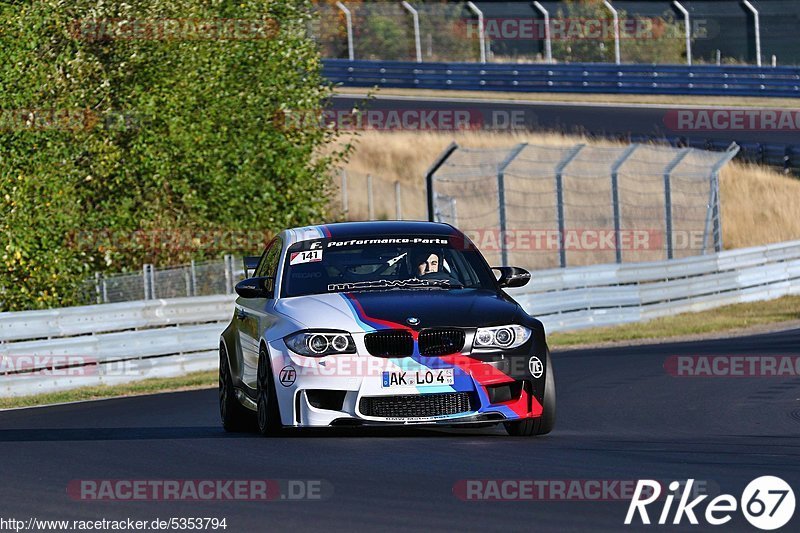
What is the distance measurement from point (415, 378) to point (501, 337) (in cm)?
65

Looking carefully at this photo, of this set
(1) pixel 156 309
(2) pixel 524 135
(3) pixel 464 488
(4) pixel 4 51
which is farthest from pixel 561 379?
(2) pixel 524 135

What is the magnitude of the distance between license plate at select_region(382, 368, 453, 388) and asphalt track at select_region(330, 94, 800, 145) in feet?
95.3

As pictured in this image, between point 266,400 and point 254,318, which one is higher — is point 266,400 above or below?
below

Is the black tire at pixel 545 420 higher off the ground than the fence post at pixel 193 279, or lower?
higher

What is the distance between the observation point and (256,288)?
11109 millimetres

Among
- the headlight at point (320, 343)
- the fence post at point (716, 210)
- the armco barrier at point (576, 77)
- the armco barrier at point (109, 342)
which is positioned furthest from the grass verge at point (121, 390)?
the armco barrier at point (576, 77)

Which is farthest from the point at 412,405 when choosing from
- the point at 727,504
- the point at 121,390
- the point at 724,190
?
the point at 724,190

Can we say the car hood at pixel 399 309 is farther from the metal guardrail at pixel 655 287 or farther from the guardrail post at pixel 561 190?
the guardrail post at pixel 561 190

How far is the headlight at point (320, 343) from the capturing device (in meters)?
9.85

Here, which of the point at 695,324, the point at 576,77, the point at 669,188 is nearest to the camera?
the point at 695,324

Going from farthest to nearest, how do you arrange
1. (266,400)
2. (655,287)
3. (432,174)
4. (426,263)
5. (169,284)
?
(655,287) → (432,174) → (169,284) → (426,263) → (266,400)

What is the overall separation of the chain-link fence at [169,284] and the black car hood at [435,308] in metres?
11.8

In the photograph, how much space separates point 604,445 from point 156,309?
437 inches

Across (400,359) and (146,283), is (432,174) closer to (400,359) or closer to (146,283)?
(146,283)
